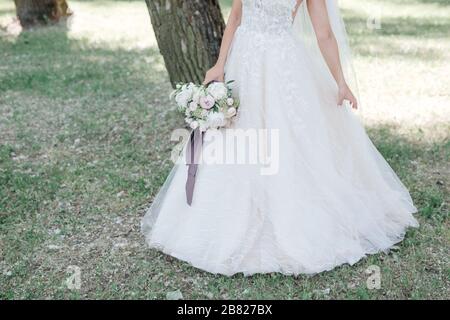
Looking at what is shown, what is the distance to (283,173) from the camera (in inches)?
152

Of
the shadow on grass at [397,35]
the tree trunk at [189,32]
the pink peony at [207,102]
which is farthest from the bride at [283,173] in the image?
the shadow on grass at [397,35]

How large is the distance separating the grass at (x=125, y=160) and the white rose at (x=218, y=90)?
3.88 feet

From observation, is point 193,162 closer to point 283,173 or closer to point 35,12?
point 283,173

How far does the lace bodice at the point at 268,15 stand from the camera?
3832mm

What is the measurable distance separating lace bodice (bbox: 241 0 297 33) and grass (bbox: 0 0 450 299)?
166 cm

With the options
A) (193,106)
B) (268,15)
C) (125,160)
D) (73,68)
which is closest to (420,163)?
(268,15)

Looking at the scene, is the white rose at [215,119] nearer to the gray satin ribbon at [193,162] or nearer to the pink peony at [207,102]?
the pink peony at [207,102]

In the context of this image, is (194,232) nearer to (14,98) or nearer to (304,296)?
(304,296)

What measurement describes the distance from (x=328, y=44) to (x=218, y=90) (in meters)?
0.80

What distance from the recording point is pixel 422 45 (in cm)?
939

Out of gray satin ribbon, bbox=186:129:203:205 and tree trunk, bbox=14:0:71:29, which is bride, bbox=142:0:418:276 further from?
tree trunk, bbox=14:0:71:29

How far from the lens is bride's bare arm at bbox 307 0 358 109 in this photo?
3.82 m

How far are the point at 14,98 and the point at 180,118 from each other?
2465 mm

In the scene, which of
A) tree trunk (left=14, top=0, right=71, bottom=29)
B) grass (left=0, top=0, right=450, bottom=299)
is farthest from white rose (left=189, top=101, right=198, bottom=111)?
tree trunk (left=14, top=0, right=71, bottom=29)
